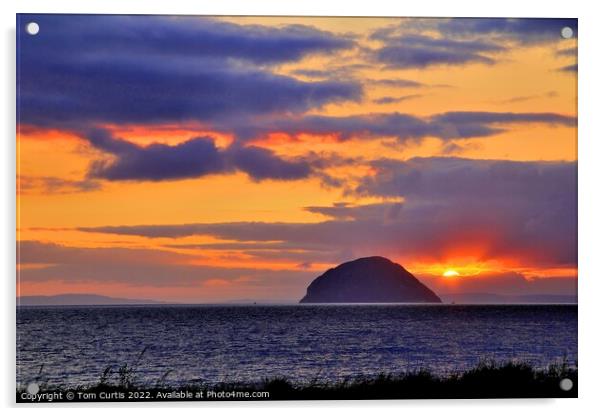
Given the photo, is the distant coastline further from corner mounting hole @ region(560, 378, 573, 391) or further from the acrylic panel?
corner mounting hole @ region(560, 378, 573, 391)

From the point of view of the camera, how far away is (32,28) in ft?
39.9

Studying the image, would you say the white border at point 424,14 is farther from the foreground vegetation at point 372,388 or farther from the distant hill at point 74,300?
the distant hill at point 74,300

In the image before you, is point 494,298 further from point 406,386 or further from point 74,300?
point 74,300

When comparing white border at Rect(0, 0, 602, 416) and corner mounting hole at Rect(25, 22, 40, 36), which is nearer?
white border at Rect(0, 0, 602, 416)

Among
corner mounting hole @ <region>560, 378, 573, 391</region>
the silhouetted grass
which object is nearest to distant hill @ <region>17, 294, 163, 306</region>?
the silhouetted grass

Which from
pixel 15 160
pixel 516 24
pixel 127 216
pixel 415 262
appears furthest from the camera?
pixel 415 262

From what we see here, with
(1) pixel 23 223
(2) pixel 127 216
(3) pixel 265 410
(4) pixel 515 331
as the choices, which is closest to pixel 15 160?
(1) pixel 23 223

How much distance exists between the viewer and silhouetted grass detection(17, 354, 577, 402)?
40.0 feet

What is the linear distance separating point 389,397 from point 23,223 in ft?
15.6

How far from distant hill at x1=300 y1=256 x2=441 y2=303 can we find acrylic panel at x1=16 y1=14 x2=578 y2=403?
3.23 feet

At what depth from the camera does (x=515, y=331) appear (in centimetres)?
4138

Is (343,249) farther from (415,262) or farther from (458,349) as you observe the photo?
(458,349)

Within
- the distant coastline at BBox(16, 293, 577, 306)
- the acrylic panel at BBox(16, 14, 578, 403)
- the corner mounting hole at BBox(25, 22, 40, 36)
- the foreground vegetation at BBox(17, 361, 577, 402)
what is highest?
the corner mounting hole at BBox(25, 22, 40, 36)

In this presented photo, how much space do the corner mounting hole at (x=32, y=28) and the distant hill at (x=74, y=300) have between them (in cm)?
308
